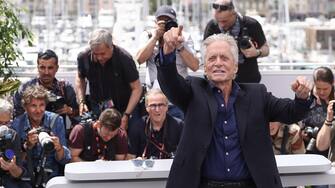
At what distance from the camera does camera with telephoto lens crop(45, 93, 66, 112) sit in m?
6.94

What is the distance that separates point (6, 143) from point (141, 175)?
4.72 ft

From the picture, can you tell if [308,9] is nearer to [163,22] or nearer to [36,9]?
[36,9]

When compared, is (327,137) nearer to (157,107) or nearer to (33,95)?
(157,107)

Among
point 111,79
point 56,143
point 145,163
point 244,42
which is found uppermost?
point 244,42

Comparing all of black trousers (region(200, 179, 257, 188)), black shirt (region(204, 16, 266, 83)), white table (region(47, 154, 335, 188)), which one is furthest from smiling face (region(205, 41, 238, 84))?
black shirt (region(204, 16, 266, 83))

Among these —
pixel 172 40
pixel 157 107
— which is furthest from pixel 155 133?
pixel 172 40

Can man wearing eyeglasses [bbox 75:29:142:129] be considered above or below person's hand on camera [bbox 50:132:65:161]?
above

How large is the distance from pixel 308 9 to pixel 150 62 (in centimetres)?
1928

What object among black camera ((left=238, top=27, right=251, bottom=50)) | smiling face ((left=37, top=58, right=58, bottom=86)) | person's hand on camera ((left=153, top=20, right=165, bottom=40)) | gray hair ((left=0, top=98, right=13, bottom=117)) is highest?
person's hand on camera ((left=153, top=20, right=165, bottom=40))

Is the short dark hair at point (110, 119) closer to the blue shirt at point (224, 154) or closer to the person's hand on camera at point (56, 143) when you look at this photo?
the person's hand on camera at point (56, 143)

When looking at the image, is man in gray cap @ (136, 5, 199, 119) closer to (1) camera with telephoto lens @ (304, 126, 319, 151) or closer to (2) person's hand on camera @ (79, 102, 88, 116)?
(2) person's hand on camera @ (79, 102, 88, 116)

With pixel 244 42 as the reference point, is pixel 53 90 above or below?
below

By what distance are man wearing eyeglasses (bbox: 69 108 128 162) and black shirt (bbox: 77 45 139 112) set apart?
0.72 m

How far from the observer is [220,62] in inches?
162
